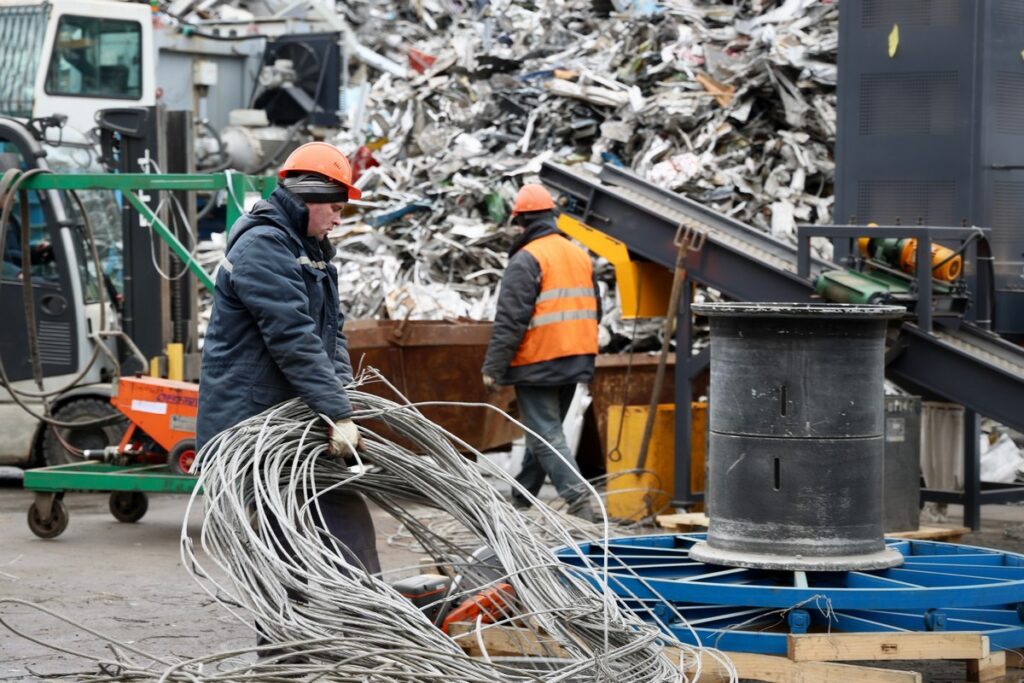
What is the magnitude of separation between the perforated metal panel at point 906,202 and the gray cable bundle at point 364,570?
4455mm

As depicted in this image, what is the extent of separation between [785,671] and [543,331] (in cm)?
395

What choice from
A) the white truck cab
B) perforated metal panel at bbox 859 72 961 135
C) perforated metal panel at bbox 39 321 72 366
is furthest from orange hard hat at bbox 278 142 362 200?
the white truck cab

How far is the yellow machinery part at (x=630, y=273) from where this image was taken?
9641 millimetres

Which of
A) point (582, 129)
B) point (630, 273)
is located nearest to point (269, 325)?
point (630, 273)

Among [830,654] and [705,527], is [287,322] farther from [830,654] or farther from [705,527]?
[705,527]

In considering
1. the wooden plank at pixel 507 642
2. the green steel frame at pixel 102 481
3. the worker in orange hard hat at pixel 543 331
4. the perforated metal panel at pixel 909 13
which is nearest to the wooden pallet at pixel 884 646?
the wooden plank at pixel 507 642

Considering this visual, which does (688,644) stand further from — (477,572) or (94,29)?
(94,29)

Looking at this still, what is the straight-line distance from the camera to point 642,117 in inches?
600

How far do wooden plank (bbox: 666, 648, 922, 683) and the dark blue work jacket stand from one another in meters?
1.57

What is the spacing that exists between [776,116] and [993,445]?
14.8 feet

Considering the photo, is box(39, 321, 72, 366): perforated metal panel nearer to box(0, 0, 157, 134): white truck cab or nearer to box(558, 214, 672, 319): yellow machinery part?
box(0, 0, 157, 134): white truck cab

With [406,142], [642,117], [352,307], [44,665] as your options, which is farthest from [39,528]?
[406,142]

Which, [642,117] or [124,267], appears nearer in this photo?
[124,267]

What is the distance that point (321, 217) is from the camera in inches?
222
